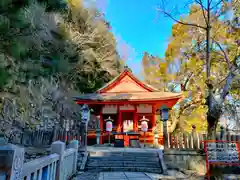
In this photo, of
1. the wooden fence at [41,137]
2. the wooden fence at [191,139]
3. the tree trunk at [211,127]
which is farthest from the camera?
the wooden fence at [41,137]

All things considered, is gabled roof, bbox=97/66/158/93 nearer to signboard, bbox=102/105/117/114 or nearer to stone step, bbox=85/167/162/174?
Result: signboard, bbox=102/105/117/114

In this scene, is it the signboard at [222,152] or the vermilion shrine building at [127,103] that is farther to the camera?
the vermilion shrine building at [127,103]

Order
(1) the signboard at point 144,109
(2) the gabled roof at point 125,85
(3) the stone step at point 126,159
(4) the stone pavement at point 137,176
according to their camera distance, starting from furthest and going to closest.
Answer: (2) the gabled roof at point 125,85 < (1) the signboard at point 144,109 < (3) the stone step at point 126,159 < (4) the stone pavement at point 137,176

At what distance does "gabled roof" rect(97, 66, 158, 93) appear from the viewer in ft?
43.7

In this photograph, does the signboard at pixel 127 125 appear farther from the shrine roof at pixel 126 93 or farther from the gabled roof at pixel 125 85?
the gabled roof at pixel 125 85

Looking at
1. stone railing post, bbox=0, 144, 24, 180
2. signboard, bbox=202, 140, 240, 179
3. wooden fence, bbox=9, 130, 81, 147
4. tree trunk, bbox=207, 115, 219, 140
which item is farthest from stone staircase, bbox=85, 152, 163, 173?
stone railing post, bbox=0, 144, 24, 180

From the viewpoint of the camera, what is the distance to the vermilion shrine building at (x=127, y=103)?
37.5 ft

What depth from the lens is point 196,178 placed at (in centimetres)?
538

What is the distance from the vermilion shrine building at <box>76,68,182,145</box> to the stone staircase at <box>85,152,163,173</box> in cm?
384

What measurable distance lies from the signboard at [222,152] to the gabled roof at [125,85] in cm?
820

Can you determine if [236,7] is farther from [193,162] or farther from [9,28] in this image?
[9,28]

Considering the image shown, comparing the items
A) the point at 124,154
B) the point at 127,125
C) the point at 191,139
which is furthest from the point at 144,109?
the point at 191,139

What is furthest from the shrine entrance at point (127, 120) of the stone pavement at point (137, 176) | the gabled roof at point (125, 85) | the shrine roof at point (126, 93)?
the stone pavement at point (137, 176)

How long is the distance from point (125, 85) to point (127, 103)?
2039 millimetres
